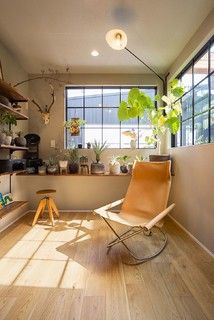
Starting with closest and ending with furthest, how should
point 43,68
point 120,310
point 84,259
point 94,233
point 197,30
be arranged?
point 120,310 < point 84,259 < point 197,30 < point 94,233 < point 43,68

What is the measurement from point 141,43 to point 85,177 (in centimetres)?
241

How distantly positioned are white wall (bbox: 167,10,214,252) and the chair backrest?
386 millimetres

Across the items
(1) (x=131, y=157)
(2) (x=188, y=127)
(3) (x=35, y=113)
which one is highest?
(3) (x=35, y=113)

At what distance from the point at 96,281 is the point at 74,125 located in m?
3.08

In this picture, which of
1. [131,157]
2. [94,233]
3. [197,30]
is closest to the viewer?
[197,30]

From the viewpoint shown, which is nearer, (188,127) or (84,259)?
(84,259)

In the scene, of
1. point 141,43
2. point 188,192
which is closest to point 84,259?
point 188,192

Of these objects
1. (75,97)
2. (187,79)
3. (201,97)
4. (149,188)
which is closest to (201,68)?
(201,97)

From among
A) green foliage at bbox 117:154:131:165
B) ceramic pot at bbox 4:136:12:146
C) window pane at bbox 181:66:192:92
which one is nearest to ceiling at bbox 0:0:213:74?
window pane at bbox 181:66:192:92

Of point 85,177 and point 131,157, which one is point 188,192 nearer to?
point 131,157

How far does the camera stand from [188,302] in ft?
5.65

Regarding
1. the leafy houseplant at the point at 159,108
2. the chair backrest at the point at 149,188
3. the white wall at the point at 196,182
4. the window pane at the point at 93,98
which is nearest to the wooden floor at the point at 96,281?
the white wall at the point at 196,182

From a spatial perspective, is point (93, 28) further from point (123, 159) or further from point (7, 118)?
point (123, 159)

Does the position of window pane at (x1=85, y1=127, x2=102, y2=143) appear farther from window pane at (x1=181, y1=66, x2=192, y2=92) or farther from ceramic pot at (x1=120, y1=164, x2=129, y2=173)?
window pane at (x1=181, y1=66, x2=192, y2=92)
